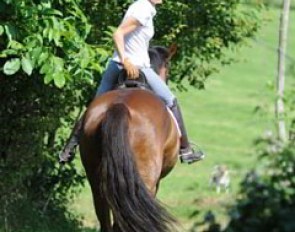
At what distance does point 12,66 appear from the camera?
8.67 meters

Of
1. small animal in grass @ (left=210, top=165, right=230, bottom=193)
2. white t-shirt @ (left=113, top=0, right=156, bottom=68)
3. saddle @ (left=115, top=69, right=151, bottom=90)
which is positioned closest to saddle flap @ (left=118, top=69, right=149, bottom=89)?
saddle @ (left=115, top=69, right=151, bottom=90)

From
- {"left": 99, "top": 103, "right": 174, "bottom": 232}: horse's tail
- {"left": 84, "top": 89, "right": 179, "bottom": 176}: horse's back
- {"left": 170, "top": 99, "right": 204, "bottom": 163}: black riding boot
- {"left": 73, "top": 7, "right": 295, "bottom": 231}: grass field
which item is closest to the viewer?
{"left": 99, "top": 103, "right": 174, "bottom": 232}: horse's tail

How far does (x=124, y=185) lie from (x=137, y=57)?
154cm

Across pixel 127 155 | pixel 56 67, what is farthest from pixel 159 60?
pixel 127 155

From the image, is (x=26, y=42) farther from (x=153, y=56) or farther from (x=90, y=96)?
(x=90, y=96)

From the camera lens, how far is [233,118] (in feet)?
91.9

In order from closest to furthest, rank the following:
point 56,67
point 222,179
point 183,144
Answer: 1. point 56,67
2. point 222,179
3. point 183,144

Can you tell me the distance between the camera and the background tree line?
895 centimetres

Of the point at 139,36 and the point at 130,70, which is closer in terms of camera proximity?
the point at 130,70

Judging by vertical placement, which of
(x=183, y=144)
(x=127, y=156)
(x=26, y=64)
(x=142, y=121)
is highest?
(x=26, y=64)

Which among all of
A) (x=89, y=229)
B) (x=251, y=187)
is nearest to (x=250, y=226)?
(x=251, y=187)

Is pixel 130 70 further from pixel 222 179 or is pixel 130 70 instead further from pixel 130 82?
pixel 222 179

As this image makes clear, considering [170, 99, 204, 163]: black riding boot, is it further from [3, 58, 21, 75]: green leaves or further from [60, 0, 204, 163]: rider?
[3, 58, 21, 75]: green leaves

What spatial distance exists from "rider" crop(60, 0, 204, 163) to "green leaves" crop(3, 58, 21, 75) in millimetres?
796
